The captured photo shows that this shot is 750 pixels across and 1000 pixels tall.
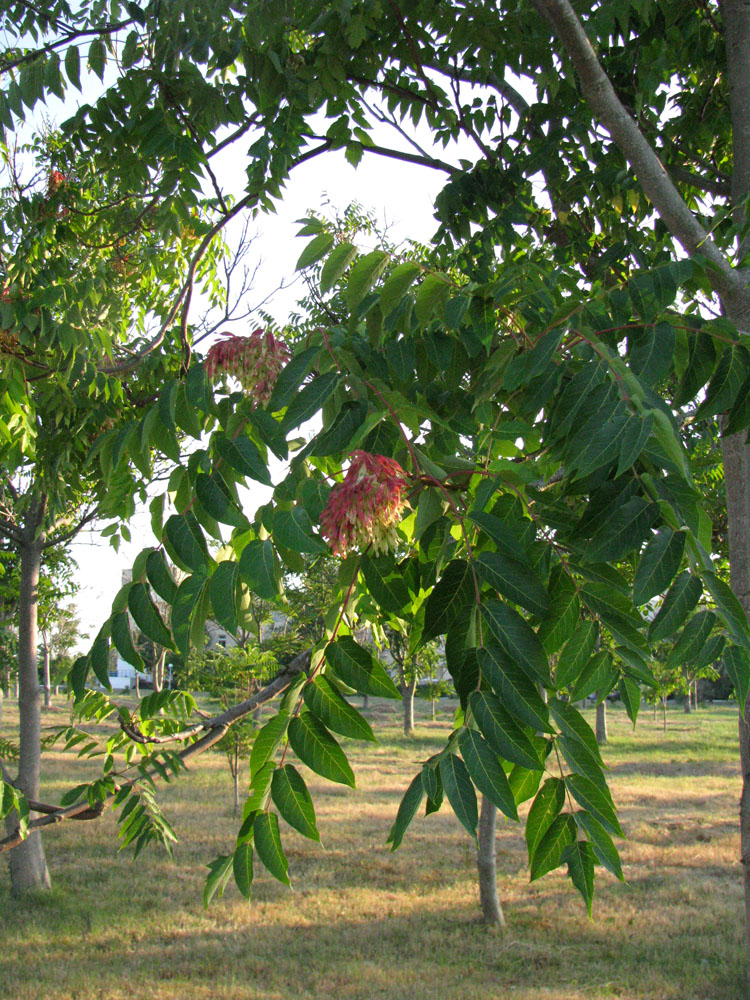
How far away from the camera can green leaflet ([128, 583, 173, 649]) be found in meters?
1.13

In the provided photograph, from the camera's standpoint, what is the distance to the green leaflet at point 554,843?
1102 mm

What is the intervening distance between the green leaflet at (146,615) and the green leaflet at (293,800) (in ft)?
0.76

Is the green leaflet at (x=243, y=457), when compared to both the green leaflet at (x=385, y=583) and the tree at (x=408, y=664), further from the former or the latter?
the tree at (x=408, y=664)

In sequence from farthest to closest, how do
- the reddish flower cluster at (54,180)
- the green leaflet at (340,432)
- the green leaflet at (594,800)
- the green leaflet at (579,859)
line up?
1. the reddish flower cluster at (54,180)
2. the green leaflet at (340,432)
3. the green leaflet at (579,859)
4. the green leaflet at (594,800)

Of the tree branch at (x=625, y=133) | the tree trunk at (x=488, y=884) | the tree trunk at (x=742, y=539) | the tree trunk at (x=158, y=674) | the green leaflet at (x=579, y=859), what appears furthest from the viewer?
the tree trunk at (x=158, y=674)

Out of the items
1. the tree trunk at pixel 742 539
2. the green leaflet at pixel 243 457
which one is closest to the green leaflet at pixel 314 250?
the green leaflet at pixel 243 457

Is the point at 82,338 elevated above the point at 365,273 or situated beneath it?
elevated above

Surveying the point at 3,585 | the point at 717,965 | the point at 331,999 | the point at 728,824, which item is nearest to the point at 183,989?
the point at 331,999

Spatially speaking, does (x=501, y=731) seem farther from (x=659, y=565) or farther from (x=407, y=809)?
(x=659, y=565)

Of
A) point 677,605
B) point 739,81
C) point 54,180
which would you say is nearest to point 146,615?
A: point 677,605

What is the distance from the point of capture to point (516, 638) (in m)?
0.98

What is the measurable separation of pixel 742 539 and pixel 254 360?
5.46ft

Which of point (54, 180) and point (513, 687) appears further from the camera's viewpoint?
point (54, 180)

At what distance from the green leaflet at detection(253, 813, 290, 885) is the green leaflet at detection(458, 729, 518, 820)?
29 centimetres
